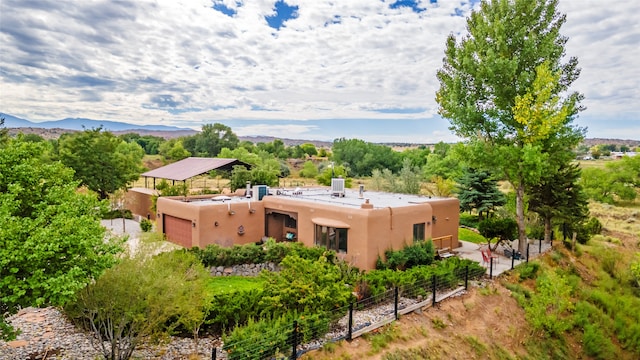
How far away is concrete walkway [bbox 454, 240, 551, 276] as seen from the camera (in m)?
18.5

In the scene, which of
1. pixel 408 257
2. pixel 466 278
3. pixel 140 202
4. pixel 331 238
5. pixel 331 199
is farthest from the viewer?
pixel 140 202

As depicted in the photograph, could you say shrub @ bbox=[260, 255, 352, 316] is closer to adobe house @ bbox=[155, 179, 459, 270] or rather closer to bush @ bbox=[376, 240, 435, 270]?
adobe house @ bbox=[155, 179, 459, 270]

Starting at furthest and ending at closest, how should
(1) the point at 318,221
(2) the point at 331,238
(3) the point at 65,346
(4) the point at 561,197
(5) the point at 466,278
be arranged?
(4) the point at 561,197 → (1) the point at 318,221 → (2) the point at 331,238 → (5) the point at 466,278 → (3) the point at 65,346

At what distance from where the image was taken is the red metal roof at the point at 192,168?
1242 inches

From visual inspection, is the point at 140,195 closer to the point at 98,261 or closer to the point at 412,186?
the point at 412,186

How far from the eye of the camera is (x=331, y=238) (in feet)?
60.7

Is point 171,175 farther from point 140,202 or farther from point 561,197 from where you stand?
point 561,197

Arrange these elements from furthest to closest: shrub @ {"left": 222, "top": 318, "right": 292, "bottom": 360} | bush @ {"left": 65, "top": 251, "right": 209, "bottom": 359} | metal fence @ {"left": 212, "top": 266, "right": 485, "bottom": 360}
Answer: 1. metal fence @ {"left": 212, "top": 266, "right": 485, "bottom": 360}
2. shrub @ {"left": 222, "top": 318, "right": 292, "bottom": 360}
3. bush @ {"left": 65, "top": 251, "right": 209, "bottom": 359}

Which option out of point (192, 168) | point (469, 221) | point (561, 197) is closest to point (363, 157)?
point (469, 221)

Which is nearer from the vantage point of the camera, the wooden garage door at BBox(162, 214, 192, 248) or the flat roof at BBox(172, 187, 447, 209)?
the flat roof at BBox(172, 187, 447, 209)

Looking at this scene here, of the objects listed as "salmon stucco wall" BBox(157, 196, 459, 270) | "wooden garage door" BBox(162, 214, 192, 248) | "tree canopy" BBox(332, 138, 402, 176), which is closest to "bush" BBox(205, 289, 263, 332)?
→ "salmon stucco wall" BBox(157, 196, 459, 270)

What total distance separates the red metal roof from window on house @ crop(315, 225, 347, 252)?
1521 centimetres

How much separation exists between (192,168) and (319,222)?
18.4 meters

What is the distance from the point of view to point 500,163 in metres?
20.0
